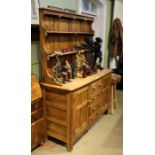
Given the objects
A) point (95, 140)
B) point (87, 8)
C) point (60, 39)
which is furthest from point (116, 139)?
point (87, 8)

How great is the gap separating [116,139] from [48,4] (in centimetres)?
203

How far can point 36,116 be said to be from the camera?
2477mm

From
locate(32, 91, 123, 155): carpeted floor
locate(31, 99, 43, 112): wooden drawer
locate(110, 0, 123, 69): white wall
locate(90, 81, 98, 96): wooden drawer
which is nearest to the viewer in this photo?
locate(31, 99, 43, 112): wooden drawer

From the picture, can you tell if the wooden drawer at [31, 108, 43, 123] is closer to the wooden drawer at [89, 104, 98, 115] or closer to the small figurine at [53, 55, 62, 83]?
the small figurine at [53, 55, 62, 83]

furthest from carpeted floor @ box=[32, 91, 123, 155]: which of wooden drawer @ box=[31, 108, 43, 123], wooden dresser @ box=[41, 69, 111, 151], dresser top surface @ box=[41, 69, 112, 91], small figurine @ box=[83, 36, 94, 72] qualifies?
small figurine @ box=[83, 36, 94, 72]

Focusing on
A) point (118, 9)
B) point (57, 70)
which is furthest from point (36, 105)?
point (118, 9)

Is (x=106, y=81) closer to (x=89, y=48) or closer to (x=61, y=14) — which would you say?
(x=89, y=48)

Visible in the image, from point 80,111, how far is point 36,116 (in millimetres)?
551

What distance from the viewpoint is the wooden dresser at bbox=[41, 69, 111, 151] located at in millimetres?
2438

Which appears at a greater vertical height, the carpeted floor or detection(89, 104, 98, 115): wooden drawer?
detection(89, 104, 98, 115): wooden drawer

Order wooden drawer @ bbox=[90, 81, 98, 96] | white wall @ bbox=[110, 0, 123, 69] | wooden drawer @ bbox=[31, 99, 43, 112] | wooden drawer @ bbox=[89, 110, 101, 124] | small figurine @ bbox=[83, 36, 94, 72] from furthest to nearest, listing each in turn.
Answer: white wall @ bbox=[110, 0, 123, 69]
small figurine @ bbox=[83, 36, 94, 72]
wooden drawer @ bbox=[89, 110, 101, 124]
wooden drawer @ bbox=[90, 81, 98, 96]
wooden drawer @ bbox=[31, 99, 43, 112]

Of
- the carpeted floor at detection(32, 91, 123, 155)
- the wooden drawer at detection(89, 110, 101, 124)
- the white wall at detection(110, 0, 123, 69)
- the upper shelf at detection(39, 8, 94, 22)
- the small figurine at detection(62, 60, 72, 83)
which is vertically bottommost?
the carpeted floor at detection(32, 91, 123, 155)
